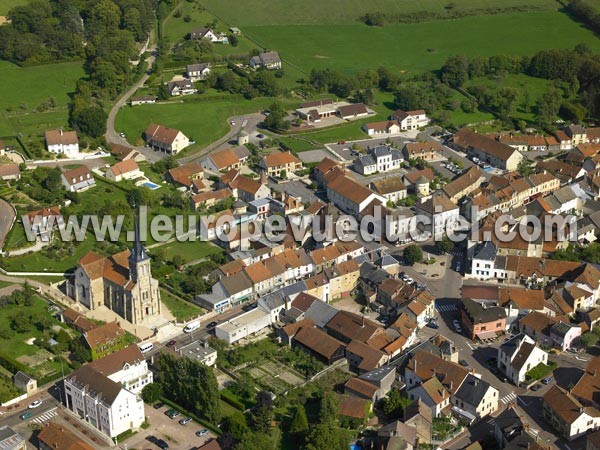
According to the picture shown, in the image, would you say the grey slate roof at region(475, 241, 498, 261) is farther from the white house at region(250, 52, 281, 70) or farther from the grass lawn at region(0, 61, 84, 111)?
the grass lawn at region(0, 61, 84, 111)

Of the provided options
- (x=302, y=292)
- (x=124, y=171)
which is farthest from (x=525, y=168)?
(x=124, y=171)

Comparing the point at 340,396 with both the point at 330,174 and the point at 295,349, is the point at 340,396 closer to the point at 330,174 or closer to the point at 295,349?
the point at 295,349

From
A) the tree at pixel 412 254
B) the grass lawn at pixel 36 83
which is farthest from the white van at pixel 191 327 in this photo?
the grass lawn at pixel 36 83

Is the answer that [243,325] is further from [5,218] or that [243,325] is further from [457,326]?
[5,218]

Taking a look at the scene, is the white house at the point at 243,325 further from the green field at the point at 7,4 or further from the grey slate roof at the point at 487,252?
the green field at the point at 7,4

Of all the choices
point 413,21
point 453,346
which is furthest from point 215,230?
point 413,21
